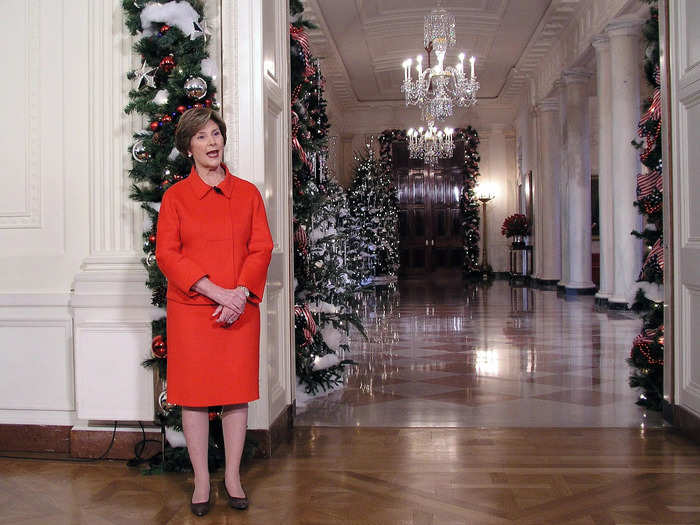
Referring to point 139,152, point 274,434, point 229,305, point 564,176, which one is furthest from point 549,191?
point 229,305

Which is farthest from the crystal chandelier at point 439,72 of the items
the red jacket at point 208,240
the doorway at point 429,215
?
the red jacket at point 208,240

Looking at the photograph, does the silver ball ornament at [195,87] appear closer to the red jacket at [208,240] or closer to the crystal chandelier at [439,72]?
the red jacket at [208,240]

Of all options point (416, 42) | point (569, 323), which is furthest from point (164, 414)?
point (416, 42)

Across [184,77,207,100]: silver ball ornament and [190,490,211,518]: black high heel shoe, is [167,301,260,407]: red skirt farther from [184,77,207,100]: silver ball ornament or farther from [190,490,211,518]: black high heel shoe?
[184,77,207,100]: silver ball ornament

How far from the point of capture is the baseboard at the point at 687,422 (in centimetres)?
401

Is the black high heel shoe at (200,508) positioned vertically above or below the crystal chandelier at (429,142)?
below

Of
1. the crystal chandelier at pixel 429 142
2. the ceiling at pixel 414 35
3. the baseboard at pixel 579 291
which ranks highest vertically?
the ceiling at pixel 414 35

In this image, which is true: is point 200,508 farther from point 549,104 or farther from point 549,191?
point 549,104

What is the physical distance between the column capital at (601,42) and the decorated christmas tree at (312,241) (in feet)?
23.0

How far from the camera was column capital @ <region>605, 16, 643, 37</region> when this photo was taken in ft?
34.7

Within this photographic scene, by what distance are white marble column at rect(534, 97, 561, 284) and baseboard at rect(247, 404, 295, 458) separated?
41.6ft

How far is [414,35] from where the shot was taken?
1445 centimetres

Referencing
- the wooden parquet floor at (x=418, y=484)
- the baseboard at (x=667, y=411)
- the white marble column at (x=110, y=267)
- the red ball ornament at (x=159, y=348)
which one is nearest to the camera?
the wooden parquet floor at (x=418, y=484)

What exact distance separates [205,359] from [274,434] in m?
1.26
